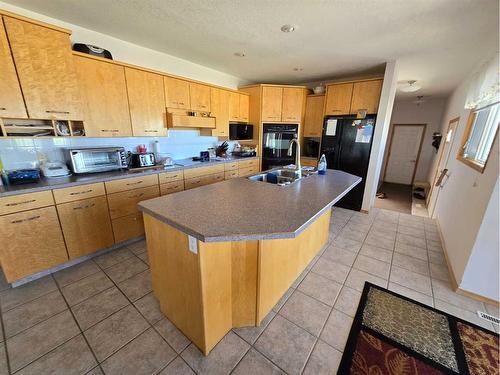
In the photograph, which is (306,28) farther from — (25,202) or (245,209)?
(25,202)

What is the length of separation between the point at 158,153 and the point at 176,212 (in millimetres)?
2242

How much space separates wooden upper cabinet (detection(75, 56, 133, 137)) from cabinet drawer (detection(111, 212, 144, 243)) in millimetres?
1023

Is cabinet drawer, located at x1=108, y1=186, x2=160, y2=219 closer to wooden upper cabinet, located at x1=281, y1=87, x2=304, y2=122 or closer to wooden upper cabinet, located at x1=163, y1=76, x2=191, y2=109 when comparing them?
wooden upper cabinet, located at x1=163, y1=76, x2=191, y2=109

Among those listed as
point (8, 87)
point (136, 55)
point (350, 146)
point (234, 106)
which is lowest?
point (350, 146)

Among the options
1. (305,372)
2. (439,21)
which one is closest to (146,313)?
(305,372)

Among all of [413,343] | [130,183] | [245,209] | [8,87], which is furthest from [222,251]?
[8,87]

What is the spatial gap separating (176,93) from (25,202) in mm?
2149

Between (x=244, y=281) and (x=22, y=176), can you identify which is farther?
(x=22, y=176)

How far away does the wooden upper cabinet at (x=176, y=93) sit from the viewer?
2.89 m

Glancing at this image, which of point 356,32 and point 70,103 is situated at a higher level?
point 356,32

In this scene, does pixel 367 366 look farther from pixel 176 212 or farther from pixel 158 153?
pixel 158 153

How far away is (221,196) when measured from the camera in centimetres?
164

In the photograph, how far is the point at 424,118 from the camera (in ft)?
20.7

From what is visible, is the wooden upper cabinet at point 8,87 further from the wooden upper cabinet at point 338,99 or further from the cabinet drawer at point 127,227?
the wooden upper cabinet at point 338,99
